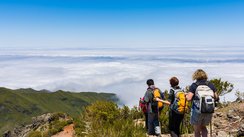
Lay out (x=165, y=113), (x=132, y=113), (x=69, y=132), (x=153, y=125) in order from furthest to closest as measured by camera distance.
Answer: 1. (x=69, y=132)
2. (x=132, y=113)
3. (x=165, y=113)
4. (x=153, y=125)

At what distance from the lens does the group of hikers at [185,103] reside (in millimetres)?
6812

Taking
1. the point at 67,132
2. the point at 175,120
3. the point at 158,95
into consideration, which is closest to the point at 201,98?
the point at 175,120

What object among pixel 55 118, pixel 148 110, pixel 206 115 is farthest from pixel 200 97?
pixel 55 118

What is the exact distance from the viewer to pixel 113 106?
15.6m

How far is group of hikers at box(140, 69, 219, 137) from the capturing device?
6.81 metres

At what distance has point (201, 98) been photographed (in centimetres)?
677

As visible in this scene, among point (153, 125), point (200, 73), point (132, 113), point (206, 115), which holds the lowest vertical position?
point (132, 113)

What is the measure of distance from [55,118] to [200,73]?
2272cm

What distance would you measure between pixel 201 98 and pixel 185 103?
44.1 inches

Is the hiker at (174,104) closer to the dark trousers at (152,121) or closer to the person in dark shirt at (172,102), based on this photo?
the person in dark shirt at (172,102)

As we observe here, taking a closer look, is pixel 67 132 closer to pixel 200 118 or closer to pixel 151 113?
pixel 151 113

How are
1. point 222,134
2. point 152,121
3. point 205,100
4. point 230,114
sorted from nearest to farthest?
point 205,100 < point 152,121 < point 222,134 < point 230,114

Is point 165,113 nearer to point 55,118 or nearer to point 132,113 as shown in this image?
point 132,113

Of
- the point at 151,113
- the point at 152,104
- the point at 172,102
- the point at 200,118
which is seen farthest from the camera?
the point at 151,113
